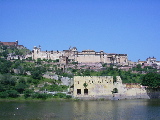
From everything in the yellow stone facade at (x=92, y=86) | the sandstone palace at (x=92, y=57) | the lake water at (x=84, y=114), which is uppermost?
the sandstone palace at (x=92, y=57)

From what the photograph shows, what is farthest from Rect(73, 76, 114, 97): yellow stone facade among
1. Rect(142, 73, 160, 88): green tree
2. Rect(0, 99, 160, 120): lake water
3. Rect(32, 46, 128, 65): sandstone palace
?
Rect(32, 46, 128, 65): sandstone palace

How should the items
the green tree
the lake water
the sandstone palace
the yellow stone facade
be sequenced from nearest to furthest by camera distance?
the lake water → the yellow stone facade → the green tree → the sandstone palace

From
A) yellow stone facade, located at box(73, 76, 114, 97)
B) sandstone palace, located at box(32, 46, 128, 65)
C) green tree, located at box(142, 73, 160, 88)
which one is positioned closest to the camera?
yellow stone facade, located at box(73, 76, 114, 97)

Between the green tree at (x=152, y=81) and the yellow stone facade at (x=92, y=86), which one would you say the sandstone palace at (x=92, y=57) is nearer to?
the green tree at (x=152, y=81)

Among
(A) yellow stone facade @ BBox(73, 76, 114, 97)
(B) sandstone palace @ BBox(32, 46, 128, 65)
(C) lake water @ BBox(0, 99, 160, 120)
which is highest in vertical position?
(B) sandstone palace @ BBox(32, 46, 128, 65)

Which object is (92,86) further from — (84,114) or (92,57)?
(92,57)

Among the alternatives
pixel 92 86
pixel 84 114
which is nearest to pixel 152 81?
pixel 92 86

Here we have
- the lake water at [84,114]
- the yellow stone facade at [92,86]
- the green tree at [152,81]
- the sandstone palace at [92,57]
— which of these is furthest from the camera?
the sandstone palace at [92,57]

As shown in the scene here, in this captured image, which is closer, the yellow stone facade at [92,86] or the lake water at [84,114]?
the lake water at [84,114]

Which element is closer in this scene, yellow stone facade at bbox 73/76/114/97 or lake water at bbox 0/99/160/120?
lake water at bbox 0/99/160/120

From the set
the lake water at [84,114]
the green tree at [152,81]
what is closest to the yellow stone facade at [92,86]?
the green tree at [152,81]

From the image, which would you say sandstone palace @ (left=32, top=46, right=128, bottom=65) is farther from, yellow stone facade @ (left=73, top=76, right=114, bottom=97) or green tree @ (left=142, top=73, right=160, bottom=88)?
yellow stone facade @ (left=73, top=76, right=114, bottom=97)

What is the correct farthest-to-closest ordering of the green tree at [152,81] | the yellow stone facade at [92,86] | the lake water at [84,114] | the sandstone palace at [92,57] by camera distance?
the sandstone palace at [92,57] < the green tree at [152,81] < the yellow stone facade at [92,86] < the lake water at [84,114]

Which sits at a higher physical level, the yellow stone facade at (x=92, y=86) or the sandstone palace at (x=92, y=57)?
the sandstone palace at (x=92, y=57)
